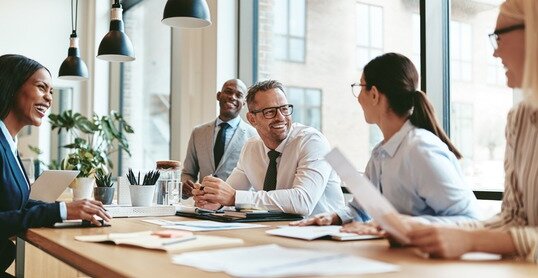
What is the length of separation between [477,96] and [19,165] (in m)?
2.38

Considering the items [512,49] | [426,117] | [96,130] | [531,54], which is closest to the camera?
[531,54]

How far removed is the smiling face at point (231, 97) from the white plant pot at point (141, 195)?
1.45m

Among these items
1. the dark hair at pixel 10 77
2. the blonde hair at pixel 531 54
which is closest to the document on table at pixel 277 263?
the blonde hair at pixel 531 54

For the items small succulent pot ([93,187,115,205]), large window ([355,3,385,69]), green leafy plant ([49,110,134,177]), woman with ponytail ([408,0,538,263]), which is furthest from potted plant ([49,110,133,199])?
woman with ponytail ([408,0,538,263])

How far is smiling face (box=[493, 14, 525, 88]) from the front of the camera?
149cm

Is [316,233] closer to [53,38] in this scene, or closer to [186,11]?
[186,11]

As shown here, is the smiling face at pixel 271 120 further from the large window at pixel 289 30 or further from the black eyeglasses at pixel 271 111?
the large window at pixel 289 30

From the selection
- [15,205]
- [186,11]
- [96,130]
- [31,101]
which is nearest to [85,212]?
[15,205]

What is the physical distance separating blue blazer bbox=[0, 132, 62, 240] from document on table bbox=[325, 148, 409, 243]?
1.21 meters

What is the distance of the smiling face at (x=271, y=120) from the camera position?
297cm

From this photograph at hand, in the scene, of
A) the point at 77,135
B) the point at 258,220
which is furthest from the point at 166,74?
the point at 258,220

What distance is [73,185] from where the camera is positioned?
10.8 feet

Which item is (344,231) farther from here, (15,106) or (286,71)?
(286,71)

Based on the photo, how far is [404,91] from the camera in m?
2.11
